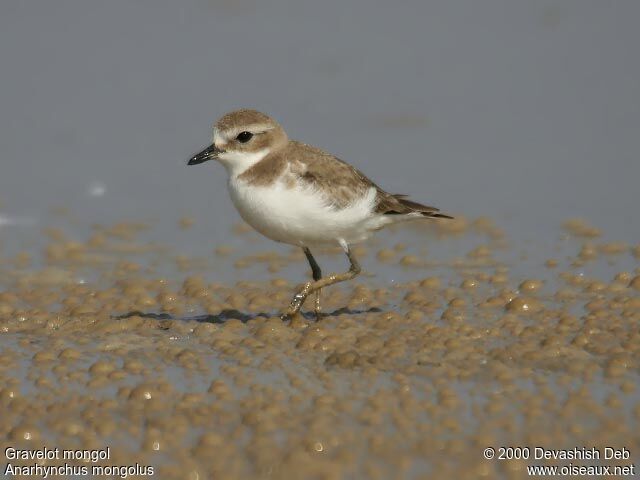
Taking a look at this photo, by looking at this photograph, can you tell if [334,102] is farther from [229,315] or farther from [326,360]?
[326,360]

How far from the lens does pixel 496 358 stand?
7543 millimetres

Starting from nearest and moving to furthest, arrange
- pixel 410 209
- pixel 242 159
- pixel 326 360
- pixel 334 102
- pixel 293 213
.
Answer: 1. pixel 326 360
2. pixel 293 213
3. pixel 242 159
4. pixel 410 209
5. pixel 334 102

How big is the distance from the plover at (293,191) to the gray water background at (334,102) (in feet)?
6.98

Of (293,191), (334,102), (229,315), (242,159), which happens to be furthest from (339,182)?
(334,102)

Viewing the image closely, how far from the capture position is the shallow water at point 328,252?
664 cm

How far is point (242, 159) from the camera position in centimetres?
843

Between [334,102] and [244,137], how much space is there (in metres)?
4.72

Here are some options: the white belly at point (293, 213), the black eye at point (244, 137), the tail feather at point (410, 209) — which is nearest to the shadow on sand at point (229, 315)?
the white belly at point (293, 213)

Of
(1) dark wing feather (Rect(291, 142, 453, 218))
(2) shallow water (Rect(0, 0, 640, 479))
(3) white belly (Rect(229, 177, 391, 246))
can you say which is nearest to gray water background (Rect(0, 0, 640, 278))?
(2) shallow water (Rect(0, 0, 640, 479))

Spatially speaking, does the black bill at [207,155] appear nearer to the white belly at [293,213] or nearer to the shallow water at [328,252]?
the white belly at [293,213]

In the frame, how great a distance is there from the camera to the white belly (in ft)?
26.7

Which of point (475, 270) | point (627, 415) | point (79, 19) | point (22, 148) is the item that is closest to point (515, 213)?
point (475, 270)

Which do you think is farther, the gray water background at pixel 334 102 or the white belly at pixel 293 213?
the gray water background at pixel 334 102

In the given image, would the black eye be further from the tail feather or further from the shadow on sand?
the shadow on sand
